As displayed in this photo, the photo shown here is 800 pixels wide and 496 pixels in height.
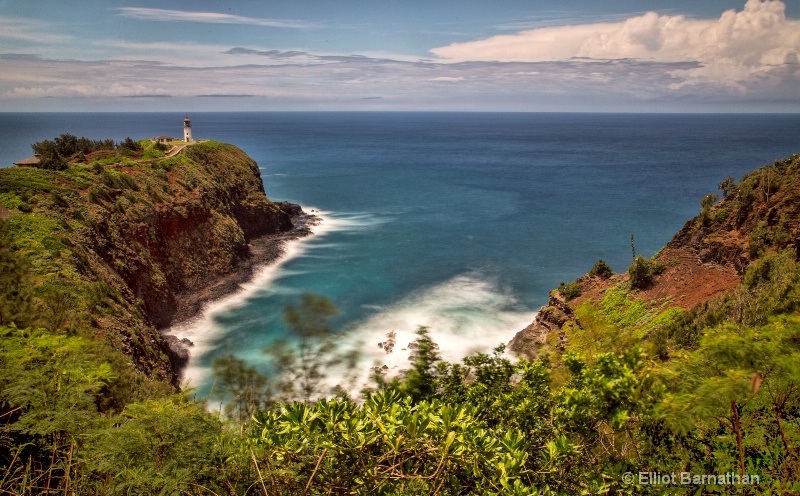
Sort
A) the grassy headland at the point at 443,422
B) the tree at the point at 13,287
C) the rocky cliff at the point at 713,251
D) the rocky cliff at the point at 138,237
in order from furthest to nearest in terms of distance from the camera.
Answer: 1. the rocky cliff at the point at 713,251
2. the rocky cliff at the point at 138,237
3. the tree at the point at 13,287
4. the grassy headland at the point at 443,422

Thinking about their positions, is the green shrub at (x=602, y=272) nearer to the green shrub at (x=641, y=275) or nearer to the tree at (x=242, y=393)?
the green shrub at (x=641, y=275)

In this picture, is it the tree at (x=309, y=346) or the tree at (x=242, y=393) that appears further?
the tree at (x=309, y=346)

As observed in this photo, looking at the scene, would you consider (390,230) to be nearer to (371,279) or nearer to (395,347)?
(371,279)

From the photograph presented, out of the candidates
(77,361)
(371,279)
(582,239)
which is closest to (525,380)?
(77,361)

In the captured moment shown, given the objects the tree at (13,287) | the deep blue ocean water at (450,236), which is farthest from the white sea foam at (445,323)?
the tree at (13,287)

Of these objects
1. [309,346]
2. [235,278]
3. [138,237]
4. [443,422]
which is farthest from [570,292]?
[138,237]
